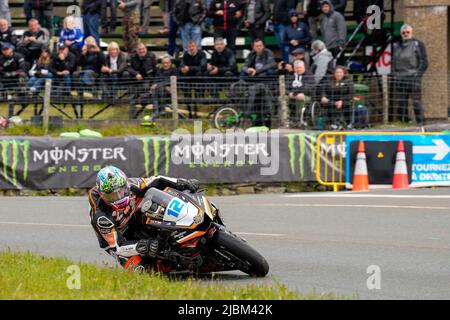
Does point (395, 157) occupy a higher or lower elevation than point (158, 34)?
lower

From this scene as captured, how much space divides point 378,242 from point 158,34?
13.2 metres

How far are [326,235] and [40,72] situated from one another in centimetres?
1022

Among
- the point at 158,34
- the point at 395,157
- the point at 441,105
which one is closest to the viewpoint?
the point at 395,157

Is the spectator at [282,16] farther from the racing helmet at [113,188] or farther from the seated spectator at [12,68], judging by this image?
the racing helmet at [113,188]

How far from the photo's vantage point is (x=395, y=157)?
57.5 ft

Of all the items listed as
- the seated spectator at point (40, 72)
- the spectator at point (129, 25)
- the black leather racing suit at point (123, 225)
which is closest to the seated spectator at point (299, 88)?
the spectator at point (129, 25)

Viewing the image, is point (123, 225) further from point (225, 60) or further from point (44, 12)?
point (44, 12)

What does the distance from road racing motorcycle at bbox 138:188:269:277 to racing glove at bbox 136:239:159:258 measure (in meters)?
0.06

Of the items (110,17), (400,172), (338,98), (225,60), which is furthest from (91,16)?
(400,172)

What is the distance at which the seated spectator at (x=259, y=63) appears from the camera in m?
20.0

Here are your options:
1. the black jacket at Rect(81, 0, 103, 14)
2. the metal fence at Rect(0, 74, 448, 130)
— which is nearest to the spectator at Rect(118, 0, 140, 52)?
the black jacket at Rect(81, 0, 103, 14)

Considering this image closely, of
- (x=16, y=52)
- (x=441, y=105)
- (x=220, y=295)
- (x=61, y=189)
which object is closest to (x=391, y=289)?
(x=220, y=295)

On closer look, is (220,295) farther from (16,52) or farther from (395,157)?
(16,52)

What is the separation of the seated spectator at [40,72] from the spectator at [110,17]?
2.38 metres
